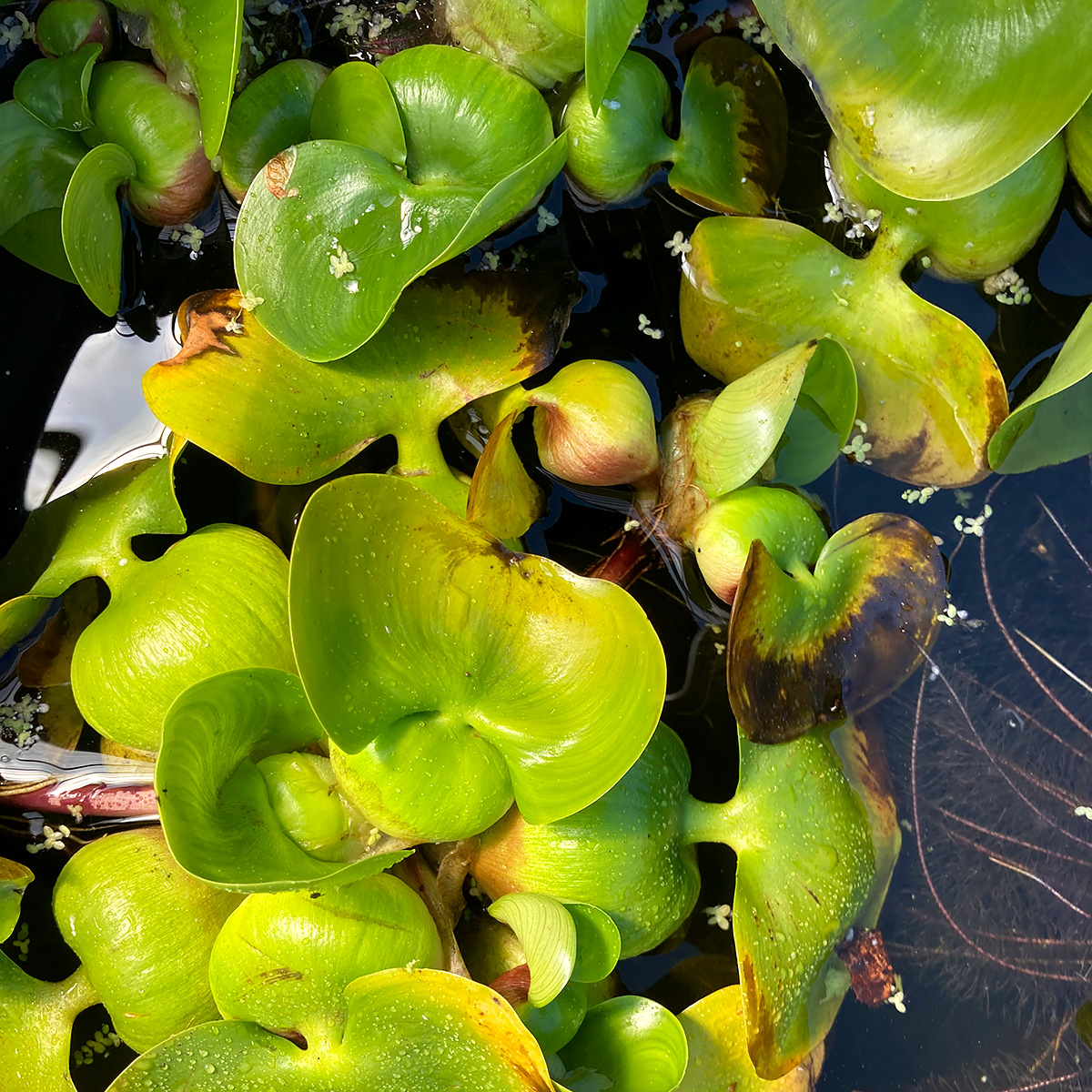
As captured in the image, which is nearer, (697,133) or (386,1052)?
(386,1052)

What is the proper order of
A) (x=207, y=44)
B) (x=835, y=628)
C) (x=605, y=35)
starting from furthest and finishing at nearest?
(x=835, y=628) < (x=207, y=44) < (x=605, y=35)

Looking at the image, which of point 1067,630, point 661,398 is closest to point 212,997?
point 661,398

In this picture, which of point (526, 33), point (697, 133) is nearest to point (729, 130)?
point (697, 133)

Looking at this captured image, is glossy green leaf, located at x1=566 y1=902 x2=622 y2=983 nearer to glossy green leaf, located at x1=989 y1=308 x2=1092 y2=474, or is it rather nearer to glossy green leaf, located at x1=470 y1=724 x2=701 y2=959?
glossy green leaf, located at x1=470 y1=724 x2=701 y2=959

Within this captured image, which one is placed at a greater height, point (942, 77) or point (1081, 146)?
point (942, 77)

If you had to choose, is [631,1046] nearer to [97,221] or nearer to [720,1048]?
[720,1048]

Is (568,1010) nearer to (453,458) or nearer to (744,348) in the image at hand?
(453,458)

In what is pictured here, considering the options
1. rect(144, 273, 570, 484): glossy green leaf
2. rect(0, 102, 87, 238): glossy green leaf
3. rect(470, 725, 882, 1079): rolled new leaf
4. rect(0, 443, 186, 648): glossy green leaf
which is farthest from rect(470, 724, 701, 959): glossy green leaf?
rect(0, 102, 87, 238): glossy green leaf

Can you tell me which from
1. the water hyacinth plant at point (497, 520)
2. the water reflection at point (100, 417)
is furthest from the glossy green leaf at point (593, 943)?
the water reflection at point (100, 417)
